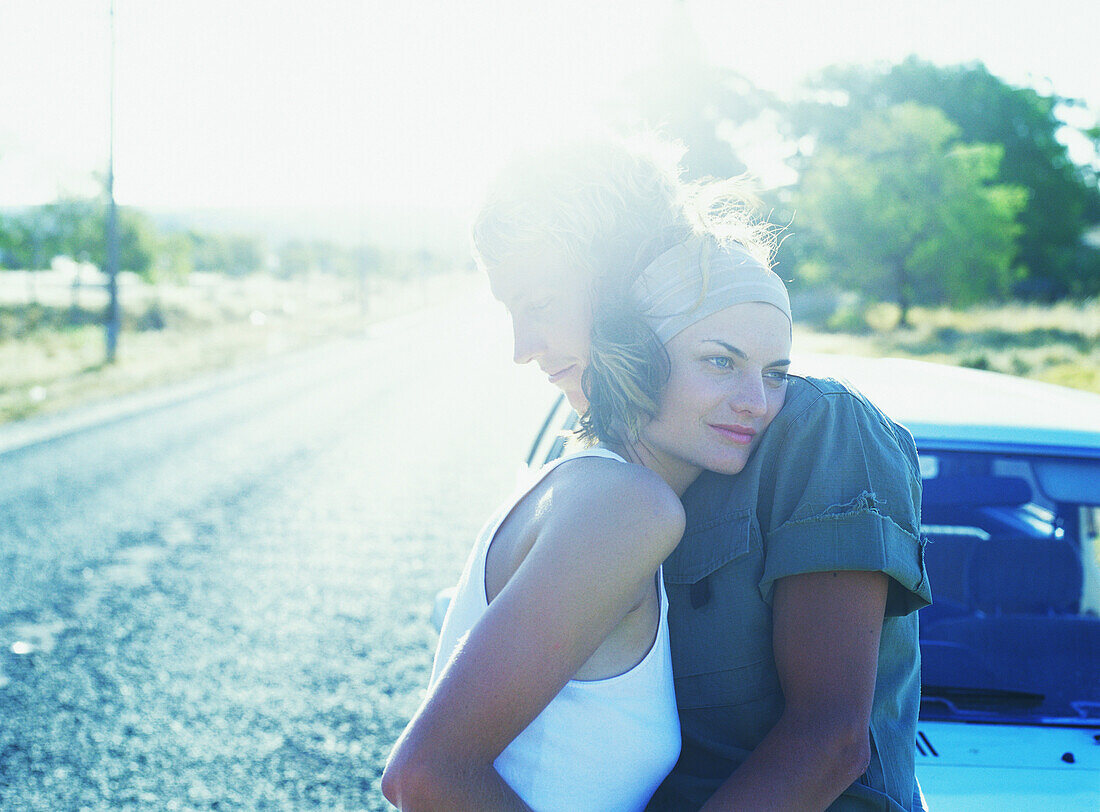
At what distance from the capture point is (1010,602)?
218 cm

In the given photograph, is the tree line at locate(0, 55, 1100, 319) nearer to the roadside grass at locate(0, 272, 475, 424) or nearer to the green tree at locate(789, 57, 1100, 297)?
the green tree at locate(789, 57, 1100, 297)

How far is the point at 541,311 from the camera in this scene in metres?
1.46

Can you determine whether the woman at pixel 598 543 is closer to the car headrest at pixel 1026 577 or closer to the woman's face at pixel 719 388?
the woman's face at pixel 719 388

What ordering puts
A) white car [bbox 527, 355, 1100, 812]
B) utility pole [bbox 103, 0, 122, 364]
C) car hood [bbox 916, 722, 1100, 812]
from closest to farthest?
1. car hood [bbox 916, 722, 1100, 812]
2. white car [bbox 527, 355, 1100, 812]
3. utility pole [bbox 103, 0, 122, 364]

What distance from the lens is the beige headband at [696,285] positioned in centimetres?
131

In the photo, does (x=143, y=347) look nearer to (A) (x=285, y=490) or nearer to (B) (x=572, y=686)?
(A) (x=285, y=490)

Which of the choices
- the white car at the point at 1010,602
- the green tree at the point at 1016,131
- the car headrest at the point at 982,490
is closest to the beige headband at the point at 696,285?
the white car at the point at 1010,602

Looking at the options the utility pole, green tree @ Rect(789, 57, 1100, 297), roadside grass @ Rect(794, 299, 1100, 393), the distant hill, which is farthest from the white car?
the distant hill

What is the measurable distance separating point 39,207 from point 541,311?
1821 inches

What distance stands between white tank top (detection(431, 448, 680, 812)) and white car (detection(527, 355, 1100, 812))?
84cm

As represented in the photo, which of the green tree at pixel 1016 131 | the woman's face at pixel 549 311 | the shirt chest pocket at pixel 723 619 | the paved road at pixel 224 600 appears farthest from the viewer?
the green tree at pixel 1016 131

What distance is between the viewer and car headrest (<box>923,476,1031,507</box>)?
2.22 metres

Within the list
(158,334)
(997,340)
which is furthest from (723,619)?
(158,334)

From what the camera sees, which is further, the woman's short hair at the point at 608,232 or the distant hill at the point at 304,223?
the distant hill at the point at 304,223
